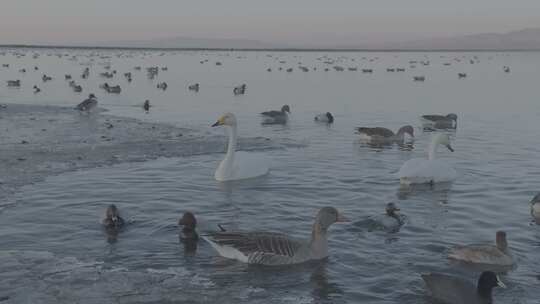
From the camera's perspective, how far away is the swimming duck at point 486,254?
11.9 m

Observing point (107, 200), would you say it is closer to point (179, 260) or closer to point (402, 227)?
point (179, 260)

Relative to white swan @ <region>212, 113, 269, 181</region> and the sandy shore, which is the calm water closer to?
white swan @ <region>212, 113, 269, 181</region>

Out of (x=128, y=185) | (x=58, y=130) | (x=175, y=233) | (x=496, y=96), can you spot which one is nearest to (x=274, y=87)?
(x=496, y=96)

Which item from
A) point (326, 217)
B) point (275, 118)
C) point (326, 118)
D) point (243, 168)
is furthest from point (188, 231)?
point (326, 118)

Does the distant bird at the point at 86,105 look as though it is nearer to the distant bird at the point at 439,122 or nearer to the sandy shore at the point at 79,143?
the sandy shore at the point at 79,143

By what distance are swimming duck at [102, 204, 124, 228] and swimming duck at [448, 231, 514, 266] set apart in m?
6.35

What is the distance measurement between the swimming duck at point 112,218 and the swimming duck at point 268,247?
2483 millimetres

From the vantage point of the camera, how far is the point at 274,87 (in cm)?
5847

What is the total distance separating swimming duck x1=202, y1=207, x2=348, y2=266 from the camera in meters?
11.7

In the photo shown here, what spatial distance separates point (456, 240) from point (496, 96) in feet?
127

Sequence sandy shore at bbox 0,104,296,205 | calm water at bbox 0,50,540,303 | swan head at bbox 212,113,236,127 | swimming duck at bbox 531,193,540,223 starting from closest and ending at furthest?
calm water at bbox 0,50,540,303, swimming duck at bbox 531,193,540,223, sandy shore at bbox 0,104,296,205, swan head at bbox 212,113,236,127

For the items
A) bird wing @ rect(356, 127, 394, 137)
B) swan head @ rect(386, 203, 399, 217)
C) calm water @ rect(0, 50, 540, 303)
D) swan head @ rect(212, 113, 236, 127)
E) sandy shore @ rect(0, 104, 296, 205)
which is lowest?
calm water @ rect(0, 50, 540, 303)

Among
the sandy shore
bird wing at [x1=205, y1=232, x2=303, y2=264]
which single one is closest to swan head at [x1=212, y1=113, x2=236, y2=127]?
the sandy shore

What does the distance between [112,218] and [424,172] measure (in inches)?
343
